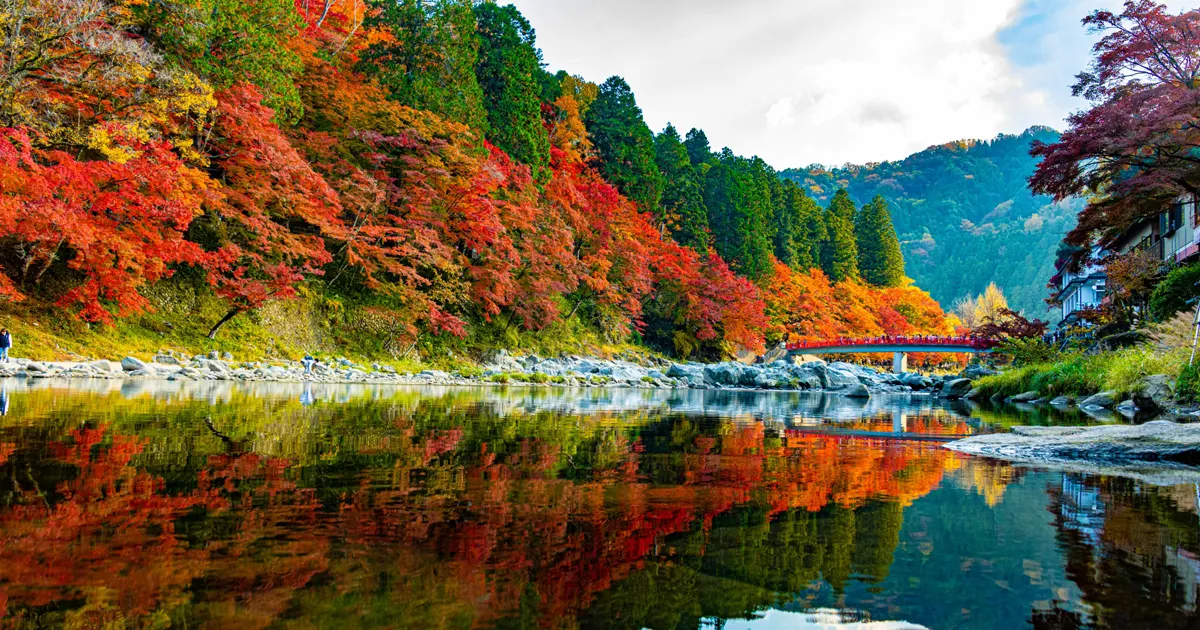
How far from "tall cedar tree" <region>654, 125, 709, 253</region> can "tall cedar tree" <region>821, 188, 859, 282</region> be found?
1967cm

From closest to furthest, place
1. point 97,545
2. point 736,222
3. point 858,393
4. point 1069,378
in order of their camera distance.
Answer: point 97,545, point 1069,378, point 858,393, point 736,222

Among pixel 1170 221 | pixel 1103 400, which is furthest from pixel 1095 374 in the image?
pixel 1170 221

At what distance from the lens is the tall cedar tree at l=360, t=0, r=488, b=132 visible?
22047mm

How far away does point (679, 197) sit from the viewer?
1620 inches

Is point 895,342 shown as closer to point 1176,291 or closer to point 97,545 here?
point 1176,291

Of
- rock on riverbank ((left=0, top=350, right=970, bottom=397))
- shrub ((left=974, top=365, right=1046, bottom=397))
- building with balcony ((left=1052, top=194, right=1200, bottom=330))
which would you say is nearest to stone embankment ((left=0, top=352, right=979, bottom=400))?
rock on riverbank ((left=0, top=350, right=970, bottom=397))

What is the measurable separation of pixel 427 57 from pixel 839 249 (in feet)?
140

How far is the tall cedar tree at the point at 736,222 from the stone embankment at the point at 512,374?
13962 mm

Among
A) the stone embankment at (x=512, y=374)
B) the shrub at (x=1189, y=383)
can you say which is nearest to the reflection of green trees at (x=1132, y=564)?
the shrub at (x=1189, y=383)

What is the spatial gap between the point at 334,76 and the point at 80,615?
22.7 metres

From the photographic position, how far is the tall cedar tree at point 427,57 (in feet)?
72.3

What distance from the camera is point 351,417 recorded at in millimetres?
6441

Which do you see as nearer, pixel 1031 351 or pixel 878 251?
pixel 1031 351

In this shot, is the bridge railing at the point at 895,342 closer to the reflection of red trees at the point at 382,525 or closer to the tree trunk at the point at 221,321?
the tree trunk at the point at 221,321
